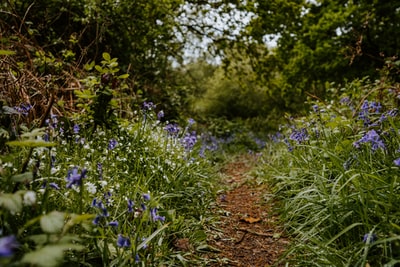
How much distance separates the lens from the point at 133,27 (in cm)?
638

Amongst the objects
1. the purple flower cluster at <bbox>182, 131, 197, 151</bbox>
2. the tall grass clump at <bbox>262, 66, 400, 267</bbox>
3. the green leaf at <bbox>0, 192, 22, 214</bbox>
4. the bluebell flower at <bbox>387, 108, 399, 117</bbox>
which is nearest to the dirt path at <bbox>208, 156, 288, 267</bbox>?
the tall grass clump at <bbox>262, 66, 400, 267</bbox>

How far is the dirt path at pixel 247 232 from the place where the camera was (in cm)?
247

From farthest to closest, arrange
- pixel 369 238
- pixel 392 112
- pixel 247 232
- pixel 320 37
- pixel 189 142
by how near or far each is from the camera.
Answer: pixel 320 37
pixel 189 142
pixel 247 232
pixel 392 112
pixel 369 238

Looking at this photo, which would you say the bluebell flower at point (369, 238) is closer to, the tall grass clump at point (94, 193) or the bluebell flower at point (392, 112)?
the tall grass clump at point (94, 193)

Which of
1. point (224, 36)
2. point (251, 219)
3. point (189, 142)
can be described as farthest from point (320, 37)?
point (251, 219)

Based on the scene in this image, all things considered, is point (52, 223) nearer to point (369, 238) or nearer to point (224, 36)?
point (369, 238)

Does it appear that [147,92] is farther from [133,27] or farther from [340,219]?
[340,219]

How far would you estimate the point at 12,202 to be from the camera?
127cm

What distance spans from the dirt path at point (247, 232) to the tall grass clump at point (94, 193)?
20 centimetres

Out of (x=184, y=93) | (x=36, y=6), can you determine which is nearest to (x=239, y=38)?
(x=184, y=93)

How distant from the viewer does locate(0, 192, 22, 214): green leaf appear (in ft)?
4.10

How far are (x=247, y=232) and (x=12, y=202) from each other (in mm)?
2184

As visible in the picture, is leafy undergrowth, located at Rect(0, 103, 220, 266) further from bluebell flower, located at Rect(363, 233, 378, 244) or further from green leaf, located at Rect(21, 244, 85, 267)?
bluebell flower, located at Rect(363, 233, 378, 244)

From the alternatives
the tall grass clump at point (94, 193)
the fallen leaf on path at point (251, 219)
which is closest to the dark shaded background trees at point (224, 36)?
the tall grass clump at point (94, 193)
